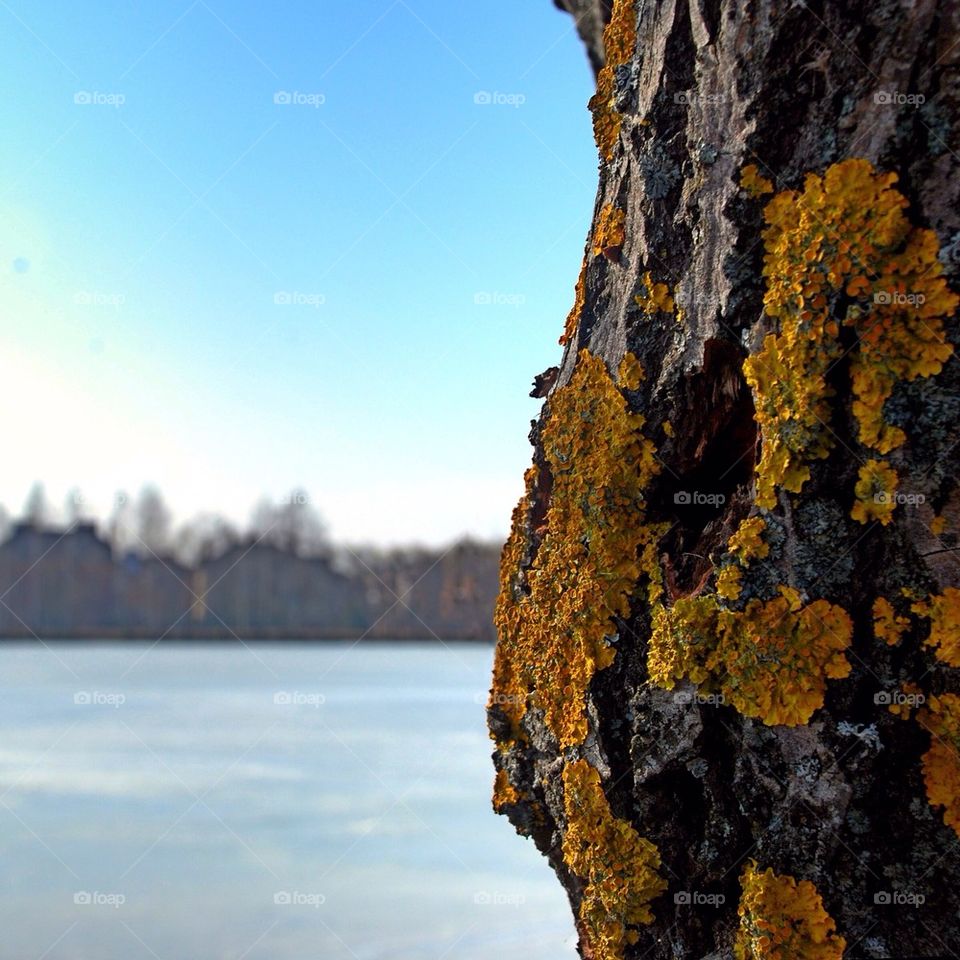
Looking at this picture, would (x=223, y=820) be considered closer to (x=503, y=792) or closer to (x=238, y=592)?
(x=503, y=792)

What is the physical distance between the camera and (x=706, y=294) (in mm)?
1639

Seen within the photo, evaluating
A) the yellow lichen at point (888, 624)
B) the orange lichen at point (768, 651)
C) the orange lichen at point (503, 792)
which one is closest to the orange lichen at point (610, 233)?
the orange lichen at point (768, 651)

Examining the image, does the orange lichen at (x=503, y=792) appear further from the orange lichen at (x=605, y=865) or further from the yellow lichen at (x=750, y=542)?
the yellow lichen at (x=750, y=542)

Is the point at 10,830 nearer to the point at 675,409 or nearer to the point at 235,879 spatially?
the point at 235,879

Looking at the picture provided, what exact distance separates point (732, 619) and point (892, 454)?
1.24 feet

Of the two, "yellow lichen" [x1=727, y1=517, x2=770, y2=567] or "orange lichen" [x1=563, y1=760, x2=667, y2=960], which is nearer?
"yellow lichen" [x1=727, y1=517, x2=770, y2=567]

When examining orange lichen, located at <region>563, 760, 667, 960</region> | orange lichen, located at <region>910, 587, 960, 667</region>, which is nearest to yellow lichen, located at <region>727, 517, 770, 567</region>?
orange lichen, located at <region>910, 587, 960, 667</region>

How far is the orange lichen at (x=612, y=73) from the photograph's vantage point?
6.26 ft

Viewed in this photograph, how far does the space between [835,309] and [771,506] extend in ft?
1.13

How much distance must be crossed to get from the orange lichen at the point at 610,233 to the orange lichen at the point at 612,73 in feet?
0.48

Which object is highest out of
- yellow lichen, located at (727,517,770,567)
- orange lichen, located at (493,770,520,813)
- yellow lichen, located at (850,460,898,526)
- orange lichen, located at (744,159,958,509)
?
orange lichen, located at (744,159,958,509)

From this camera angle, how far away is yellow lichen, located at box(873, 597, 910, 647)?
1.45 m

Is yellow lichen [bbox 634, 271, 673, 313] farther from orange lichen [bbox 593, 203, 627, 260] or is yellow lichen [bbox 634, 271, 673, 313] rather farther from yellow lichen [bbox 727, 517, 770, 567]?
yellow lichen [bbox 727, 517, 770, 567]

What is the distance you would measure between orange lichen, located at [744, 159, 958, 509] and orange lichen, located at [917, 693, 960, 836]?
0.42 metres
